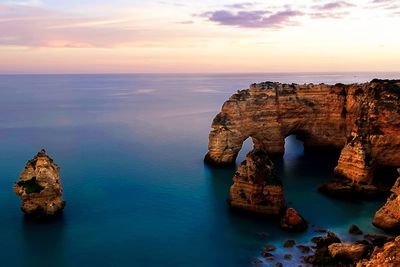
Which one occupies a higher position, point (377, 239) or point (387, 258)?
point (387, 258)

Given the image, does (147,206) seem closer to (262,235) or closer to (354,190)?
(262,235)

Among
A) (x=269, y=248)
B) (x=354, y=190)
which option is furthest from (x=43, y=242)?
(x=354, y=190)

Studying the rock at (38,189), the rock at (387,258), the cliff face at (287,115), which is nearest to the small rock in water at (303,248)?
the rock at (387,258)

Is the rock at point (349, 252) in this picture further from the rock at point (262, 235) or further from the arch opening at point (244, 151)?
the arch opening at point (244, 151)

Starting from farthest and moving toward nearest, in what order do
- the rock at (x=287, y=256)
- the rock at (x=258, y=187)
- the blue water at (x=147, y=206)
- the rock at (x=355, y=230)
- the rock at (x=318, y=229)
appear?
the rock at (x=258, y=187) → the rock at (x=318, y=229) → the rock at (x=355, y=230) → the blue water at (x=147, y=206) → the rock at (x=287, y=256)

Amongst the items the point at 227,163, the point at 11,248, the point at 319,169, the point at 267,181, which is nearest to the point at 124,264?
the point at 11,248

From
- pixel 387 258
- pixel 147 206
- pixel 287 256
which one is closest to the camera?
pixel 387 258
